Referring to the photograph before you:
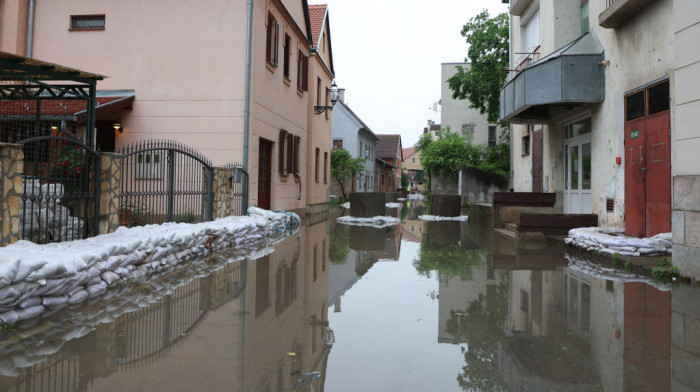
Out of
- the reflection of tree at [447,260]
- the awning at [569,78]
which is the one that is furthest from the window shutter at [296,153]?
the awning at [569,78]

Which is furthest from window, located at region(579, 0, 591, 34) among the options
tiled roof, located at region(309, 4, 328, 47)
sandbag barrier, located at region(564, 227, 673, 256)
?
tiled roof, located at region(309, 4, 328, 47)

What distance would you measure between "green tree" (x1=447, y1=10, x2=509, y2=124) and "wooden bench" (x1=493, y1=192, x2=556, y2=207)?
9.43 metres

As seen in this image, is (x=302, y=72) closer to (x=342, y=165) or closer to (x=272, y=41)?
(x=272, y=41)

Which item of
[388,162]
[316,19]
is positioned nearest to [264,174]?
[316,19]

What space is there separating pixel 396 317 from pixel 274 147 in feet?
34.8

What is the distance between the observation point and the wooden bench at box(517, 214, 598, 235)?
34.2 feet

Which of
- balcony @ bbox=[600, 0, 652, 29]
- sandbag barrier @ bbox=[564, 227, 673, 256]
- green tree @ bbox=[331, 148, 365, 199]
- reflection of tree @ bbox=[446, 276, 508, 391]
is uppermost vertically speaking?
balcony @ bbox=[600, 0, 652, 29]

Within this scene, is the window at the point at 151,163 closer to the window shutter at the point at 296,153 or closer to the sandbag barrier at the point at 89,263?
the sandbag barrier at the point at 89,263

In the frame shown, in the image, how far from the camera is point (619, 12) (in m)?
8.68

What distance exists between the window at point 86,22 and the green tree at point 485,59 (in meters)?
15.4

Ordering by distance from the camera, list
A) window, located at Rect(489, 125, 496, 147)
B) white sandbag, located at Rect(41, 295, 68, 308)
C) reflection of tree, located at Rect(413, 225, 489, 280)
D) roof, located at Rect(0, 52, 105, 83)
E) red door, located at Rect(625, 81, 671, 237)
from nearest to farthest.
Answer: white sandbag, located at Rect(41, 295, 68, 308)
reflection of tree, located at Rect(413, 225, 489, 280)
roof, located at Rect(0, 52, 105, 83)
red door, located at Rect(625, 81, 671, 237)
window, located at Rect(489, 125, 496, 147)

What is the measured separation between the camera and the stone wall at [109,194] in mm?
6371

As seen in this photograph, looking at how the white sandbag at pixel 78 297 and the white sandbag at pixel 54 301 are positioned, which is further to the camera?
the white sandbag at pixel 78 297

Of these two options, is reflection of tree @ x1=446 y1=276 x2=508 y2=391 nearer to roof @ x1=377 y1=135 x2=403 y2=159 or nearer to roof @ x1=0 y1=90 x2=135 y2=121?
roof @ x1=0 y1=90 x2=135 y2=121
